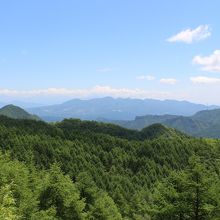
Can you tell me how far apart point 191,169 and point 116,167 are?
129 m

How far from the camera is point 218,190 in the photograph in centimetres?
3259

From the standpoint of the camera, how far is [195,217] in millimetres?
31688

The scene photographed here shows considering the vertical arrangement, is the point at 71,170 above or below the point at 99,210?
below

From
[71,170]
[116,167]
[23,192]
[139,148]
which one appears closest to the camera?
[23,192]

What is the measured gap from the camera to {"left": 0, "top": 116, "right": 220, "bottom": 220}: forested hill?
31.7 meters

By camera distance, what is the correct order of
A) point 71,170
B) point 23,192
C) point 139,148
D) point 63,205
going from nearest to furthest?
point 63,205, point 23,192, point 71,170, point 139,148

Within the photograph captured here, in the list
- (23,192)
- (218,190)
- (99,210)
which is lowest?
(99,210)

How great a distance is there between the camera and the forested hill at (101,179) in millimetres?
31688

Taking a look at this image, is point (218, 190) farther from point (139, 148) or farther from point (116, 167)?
point (139, 148)

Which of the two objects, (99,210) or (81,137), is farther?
(81,137)

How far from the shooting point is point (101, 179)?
440 feet

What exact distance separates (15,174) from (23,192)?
642 cm

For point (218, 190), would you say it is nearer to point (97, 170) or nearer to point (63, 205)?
point (63, 205)

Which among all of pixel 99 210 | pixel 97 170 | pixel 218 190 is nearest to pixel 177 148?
pixel 97 170
